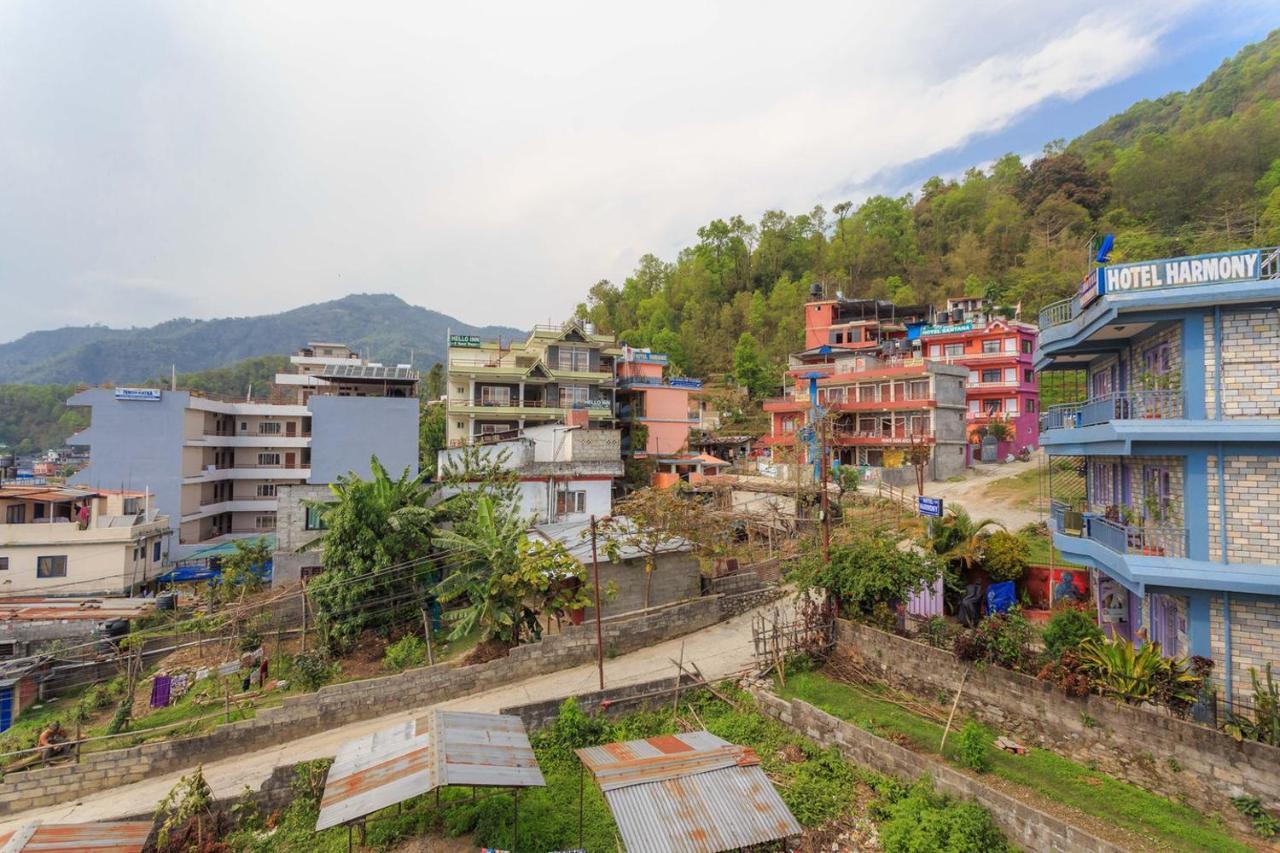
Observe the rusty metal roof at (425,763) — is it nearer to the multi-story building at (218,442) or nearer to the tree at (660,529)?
the tree at (660,529)

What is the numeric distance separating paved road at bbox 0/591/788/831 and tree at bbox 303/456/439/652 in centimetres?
451

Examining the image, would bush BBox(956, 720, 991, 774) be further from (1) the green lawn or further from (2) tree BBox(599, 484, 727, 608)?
(2) tree BBox(599, 484, 727, 608)

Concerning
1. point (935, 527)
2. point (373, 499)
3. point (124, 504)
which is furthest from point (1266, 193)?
point (124, 504)

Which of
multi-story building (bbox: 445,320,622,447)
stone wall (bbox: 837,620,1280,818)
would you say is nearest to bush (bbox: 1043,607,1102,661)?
stone wall (bbox: 837,620,1280,818)

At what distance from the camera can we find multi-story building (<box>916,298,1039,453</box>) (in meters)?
35.3

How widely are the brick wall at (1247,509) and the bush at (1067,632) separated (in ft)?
7.81

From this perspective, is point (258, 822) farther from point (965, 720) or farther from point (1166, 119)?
point (1166, 119)

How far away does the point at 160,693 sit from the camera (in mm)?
17047

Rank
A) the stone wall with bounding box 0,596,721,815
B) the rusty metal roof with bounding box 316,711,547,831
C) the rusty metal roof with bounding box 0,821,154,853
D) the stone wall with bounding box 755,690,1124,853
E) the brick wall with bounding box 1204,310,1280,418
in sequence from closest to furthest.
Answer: the stone wall with bounding box 755,690,1124,853 → the rusty metal roof with bounding box 316,711,547,831 → the rusty metal roof with bounding box 0,821,154,853 → the brick wall with bounding box 1204,310,1280,418 → the stone wall with bounding box 0,596,721,815

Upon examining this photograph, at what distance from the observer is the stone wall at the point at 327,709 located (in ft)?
42.6

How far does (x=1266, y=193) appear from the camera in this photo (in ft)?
153

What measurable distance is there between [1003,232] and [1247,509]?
2226 inches

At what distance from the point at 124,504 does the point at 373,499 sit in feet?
58.1

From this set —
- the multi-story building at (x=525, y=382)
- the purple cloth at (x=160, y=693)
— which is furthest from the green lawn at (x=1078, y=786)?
the multi-story building at (x=525, y=382)
